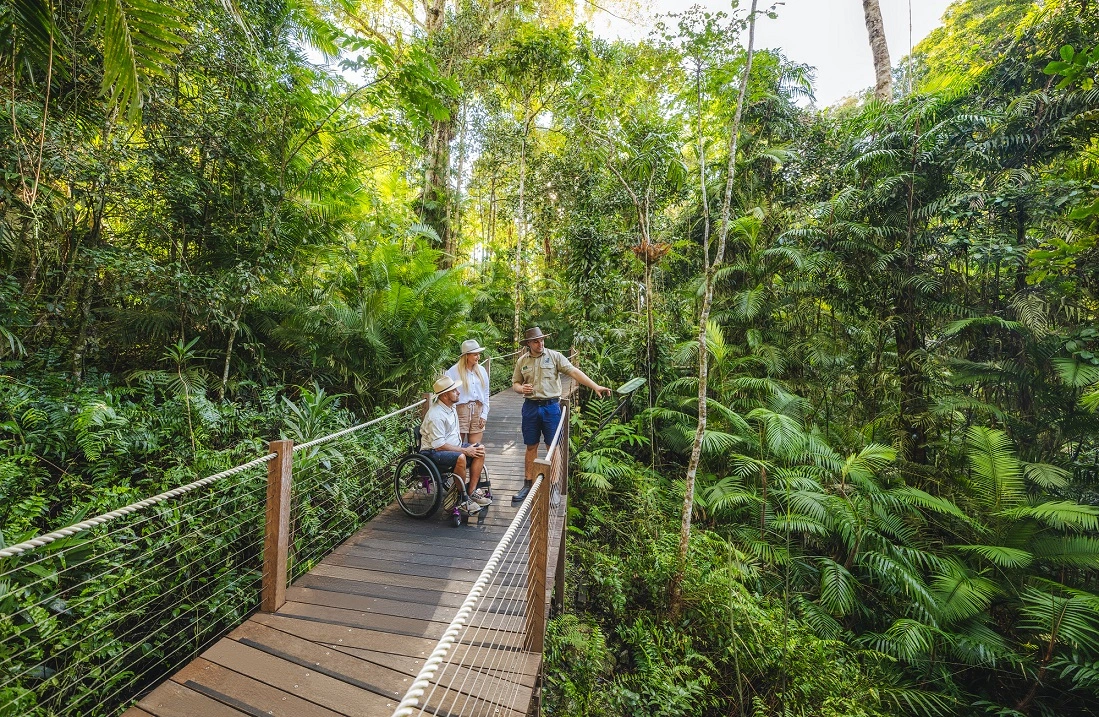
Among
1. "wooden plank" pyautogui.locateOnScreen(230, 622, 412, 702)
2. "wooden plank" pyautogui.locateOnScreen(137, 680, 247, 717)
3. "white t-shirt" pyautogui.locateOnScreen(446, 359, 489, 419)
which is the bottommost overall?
"wooden plank" pyautogui.locateOnScreen(137, 680, 247, 717)

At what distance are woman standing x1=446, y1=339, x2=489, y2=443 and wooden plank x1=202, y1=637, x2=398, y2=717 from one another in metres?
2.12

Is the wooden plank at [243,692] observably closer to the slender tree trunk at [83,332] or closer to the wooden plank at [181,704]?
the wooden plank at [181,704]

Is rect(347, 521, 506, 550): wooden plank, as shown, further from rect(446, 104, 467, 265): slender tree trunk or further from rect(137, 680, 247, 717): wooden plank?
rect(446, 104, 467, 265): slender tree trunk

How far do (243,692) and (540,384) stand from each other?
8.58 ft

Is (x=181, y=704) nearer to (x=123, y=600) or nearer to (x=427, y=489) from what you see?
(x=123, y=600)

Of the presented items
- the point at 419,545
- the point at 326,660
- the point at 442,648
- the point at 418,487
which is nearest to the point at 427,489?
the point at 418,487

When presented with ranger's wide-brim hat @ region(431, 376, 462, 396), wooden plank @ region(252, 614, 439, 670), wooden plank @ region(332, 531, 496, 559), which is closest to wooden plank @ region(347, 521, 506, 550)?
wooden plank @ region(332, 531, 496, 559)

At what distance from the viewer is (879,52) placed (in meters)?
7.86

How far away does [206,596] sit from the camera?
9.63 ft

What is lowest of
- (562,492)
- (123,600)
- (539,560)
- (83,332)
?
(123,600)

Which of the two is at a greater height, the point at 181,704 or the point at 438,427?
the point at 438,427

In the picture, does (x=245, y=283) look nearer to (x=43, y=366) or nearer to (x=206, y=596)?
(x=43, y=366)

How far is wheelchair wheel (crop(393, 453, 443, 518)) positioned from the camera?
3.56 metres

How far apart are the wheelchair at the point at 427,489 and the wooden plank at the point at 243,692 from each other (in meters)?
1.63
